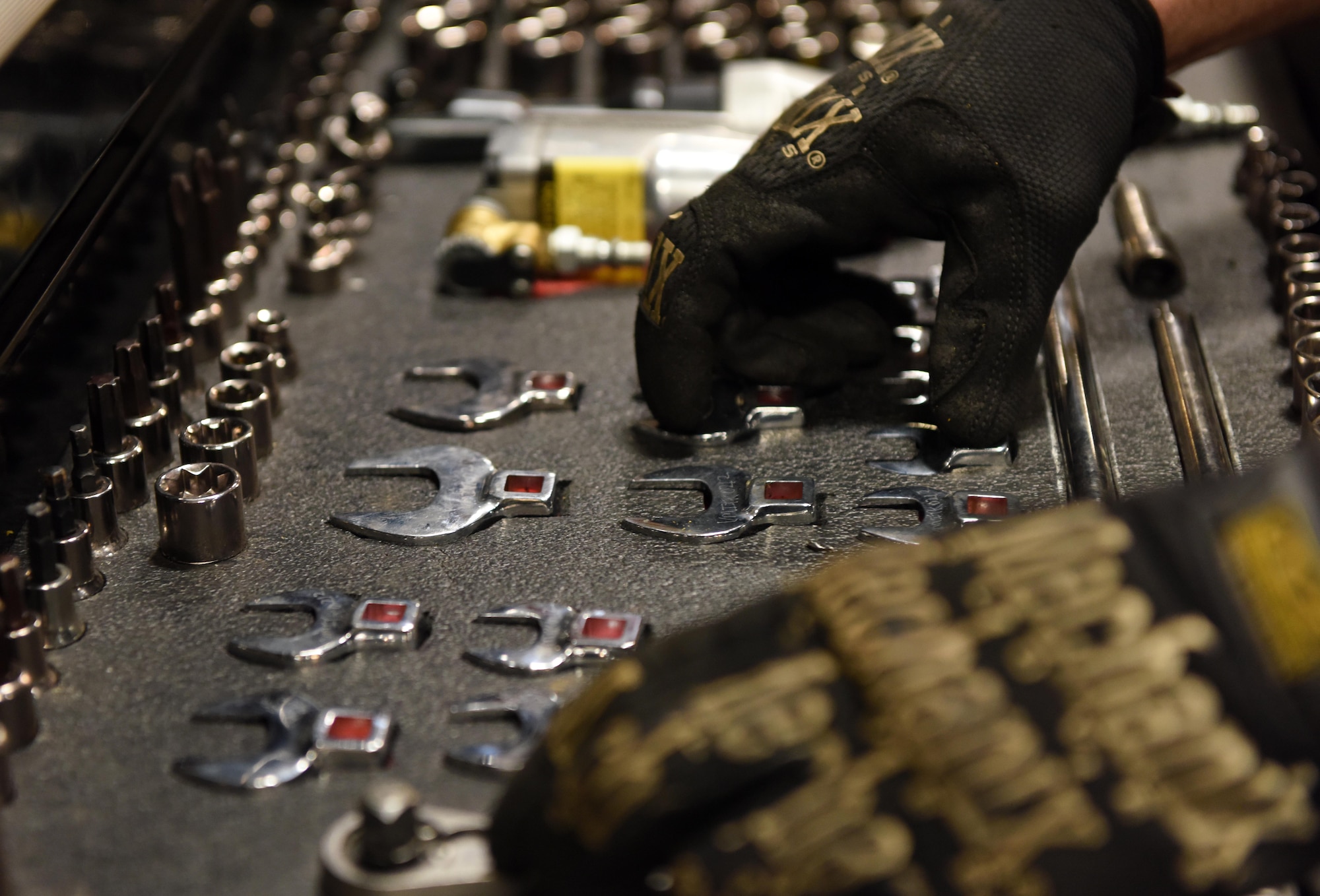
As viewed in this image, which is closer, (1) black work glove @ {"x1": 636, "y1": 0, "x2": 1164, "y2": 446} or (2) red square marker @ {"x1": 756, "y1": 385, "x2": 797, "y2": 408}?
(1) black work glove @ {"x1": 636, "y1": 0, "x2": 1164, "y2": 446}

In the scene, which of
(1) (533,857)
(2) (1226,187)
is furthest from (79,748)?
(2) (1226,187)

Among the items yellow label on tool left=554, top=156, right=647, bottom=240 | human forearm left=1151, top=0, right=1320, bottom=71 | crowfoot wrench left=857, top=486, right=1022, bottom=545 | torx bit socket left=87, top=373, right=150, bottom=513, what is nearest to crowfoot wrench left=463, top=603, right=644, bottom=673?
crowfoot wrench left=857, top=486, right=1022, bottom=545

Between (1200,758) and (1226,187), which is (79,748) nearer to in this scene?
(1200,758)

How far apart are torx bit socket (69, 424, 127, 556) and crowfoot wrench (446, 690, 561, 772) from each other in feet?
1.11

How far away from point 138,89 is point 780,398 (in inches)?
28.5

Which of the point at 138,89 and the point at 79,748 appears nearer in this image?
the point at 79,748

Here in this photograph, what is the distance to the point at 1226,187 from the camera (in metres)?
1.56

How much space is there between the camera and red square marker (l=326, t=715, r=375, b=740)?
79cm

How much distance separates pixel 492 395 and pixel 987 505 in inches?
18.2

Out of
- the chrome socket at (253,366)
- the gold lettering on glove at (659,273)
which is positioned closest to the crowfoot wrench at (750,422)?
the gold lettering on glove at (659,273)

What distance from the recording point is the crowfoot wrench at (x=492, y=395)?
1.17 metres

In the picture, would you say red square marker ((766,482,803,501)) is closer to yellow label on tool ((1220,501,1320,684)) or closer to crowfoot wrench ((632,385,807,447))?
crowfoot wrench ((632,385,807,447))

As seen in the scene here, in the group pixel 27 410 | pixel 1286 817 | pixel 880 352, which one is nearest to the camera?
pixel 1286 817

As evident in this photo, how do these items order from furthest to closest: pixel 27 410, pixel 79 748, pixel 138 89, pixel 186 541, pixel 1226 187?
pixel 1226 187
pixel 138 89
pixel 27 410
pixel 186 541
pixel 79 748
